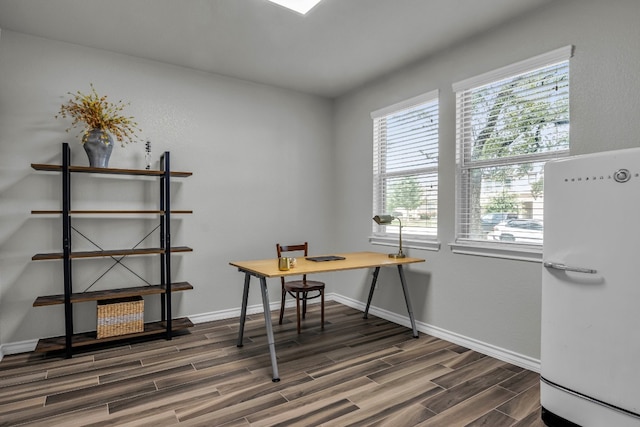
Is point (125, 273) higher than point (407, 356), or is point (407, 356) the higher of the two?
point (125, 273)

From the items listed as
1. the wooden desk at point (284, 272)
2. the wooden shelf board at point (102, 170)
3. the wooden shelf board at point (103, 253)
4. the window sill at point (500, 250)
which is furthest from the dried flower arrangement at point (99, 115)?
the window sill at point (500, 250)

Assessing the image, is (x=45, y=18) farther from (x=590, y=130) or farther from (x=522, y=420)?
(x=522, y=420)

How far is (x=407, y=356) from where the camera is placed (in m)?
2.98

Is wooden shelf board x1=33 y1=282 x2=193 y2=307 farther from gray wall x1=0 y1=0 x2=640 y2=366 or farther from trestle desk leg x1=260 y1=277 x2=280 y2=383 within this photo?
trestle desk leg x1=260 y1=277 x2=280 y2=383

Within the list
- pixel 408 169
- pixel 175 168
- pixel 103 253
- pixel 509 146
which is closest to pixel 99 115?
pixel 175 168

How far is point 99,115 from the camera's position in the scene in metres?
3.09

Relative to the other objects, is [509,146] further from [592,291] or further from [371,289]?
[371,289]

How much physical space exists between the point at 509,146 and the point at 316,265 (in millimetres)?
1773

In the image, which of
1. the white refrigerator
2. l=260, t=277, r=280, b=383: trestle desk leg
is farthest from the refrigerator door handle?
l=260, t=277, r=280, b=383: trestle desk leg

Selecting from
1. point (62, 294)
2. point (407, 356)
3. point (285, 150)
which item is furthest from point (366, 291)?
point (62, 294)

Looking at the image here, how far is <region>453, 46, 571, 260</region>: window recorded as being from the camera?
2.62m

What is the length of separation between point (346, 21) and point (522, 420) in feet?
9.46

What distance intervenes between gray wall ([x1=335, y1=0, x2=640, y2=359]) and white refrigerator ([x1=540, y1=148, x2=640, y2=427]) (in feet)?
2.43

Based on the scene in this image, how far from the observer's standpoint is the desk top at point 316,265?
2648 mm
